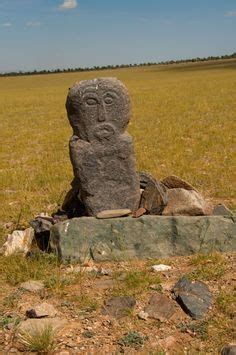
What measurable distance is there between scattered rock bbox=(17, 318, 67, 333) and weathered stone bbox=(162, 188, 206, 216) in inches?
123

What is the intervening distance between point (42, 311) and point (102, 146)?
316 centimetres

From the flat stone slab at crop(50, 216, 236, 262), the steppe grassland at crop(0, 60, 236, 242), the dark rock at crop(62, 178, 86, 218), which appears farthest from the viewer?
the steppe grassland at crop(0, 60, 236, 242)

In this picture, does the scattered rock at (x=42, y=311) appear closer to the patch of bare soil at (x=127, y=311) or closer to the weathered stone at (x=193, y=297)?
the patch of bare soil at (x=127, y=311)

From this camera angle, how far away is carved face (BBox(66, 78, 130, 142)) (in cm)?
803

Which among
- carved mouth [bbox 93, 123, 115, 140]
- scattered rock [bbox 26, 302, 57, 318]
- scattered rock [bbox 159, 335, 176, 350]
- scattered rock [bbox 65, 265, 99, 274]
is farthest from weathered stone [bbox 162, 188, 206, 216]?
scattered rock [bbox 159, 335, 176, 350]

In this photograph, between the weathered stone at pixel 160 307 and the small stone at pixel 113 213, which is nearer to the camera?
the weathered stone at pixel 160 307

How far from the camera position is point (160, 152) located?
54.7ft

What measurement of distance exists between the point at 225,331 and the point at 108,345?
4.19ft

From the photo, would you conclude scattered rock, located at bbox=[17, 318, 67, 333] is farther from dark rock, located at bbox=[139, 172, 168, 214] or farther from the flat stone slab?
dark rock, located at bbox=[139, 172, 168, 214]

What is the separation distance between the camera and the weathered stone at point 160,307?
19.6 feet

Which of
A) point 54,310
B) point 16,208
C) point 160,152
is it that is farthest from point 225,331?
point 160,152

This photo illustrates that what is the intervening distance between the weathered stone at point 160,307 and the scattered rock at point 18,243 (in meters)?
2.56

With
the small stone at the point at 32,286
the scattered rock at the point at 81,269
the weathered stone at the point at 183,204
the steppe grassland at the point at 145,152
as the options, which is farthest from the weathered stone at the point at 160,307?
the steppe grassland at the point at 145,152

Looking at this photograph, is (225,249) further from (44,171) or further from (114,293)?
(44,171)
